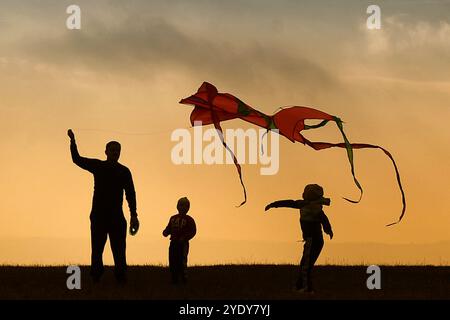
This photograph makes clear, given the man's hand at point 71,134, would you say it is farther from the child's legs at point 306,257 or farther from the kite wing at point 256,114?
the child's legs at point 306,257

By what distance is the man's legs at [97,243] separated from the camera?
17.1 m

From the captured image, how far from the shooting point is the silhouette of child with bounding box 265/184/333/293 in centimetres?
1612

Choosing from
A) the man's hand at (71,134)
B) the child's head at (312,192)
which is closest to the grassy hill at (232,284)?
the child's head at (312,192)

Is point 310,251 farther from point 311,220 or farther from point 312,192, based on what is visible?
point 312,192

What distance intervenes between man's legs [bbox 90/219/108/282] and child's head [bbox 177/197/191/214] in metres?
1.74

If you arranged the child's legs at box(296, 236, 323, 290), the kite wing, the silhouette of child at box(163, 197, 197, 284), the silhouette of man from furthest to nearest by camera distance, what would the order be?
the kite wing < the silhouette of child at box(163, 197, 197, 284) < the silhouette of man < the child's legs at box(296, 236, 323, 290)

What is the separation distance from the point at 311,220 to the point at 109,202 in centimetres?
A: 404

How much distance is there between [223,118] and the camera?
18.8 m

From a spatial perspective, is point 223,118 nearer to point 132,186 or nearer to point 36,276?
point 132,186

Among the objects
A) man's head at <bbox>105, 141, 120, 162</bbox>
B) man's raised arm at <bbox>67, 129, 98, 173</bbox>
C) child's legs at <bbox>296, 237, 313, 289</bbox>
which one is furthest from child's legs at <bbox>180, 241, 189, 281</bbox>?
child's legs at <bbox>296, 237, 313, 289</bbox>

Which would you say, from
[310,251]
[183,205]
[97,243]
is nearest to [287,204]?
[310,251]

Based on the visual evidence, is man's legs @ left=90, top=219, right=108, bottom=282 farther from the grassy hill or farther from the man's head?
the man's head

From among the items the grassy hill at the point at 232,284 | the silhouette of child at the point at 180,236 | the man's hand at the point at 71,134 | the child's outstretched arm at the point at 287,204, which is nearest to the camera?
the child's outstretched arm at the point at 287,204

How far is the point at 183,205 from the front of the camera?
1814 cm
